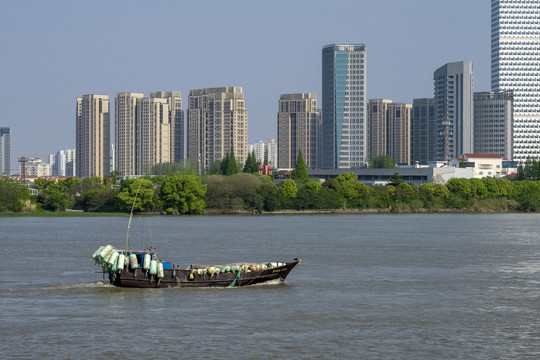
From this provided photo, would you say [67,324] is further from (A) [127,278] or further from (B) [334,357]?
(B) [334,357]

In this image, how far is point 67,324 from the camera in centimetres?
2808

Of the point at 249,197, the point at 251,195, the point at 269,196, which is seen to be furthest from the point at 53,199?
the point at 269,196

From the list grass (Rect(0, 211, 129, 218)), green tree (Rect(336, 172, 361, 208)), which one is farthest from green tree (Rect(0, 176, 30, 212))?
green tree (Rect(336, 172, 361, 208))

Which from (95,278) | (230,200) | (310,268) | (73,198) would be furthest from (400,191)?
(95,278)

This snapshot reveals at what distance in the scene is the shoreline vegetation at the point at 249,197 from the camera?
12025cm

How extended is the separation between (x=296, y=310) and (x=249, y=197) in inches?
3816

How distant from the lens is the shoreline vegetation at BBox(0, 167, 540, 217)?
12025 centimetres

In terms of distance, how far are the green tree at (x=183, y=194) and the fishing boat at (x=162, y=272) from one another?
8301 centimetres

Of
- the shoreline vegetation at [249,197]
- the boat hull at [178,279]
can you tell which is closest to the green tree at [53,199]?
the shoreline vegetation at [249,197]

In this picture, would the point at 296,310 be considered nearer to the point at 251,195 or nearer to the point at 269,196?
the point at 251,195

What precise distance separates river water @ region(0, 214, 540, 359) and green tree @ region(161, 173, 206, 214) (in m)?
62.2

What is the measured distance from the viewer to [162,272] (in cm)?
3509

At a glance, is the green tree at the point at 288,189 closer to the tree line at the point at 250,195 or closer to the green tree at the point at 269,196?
the tree line at the point at 250,195

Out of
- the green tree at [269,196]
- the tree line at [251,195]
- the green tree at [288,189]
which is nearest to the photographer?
the tree line at [251,195]
